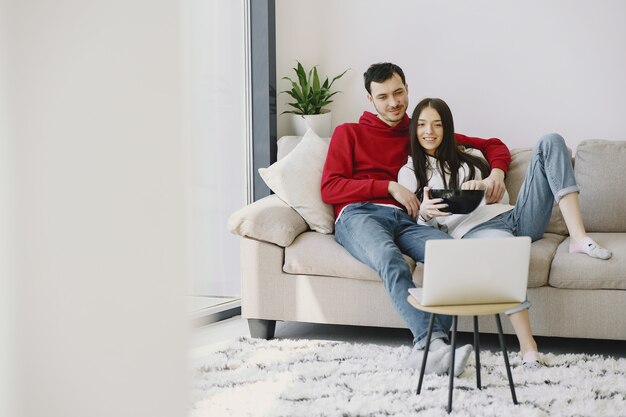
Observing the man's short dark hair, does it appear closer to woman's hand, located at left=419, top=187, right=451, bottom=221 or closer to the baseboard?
woman's hand, located at left=419, top=187, right=451, bottom=221

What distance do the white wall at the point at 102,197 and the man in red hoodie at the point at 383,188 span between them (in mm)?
2022

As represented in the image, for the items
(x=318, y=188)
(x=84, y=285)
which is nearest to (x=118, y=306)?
(x=84, y=285)

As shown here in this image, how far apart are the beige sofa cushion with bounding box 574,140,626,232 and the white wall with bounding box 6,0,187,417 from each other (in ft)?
9.19

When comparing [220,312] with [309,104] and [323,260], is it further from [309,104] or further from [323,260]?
[309,104]

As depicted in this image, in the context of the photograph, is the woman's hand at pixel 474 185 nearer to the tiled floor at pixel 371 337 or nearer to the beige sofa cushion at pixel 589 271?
the beige sofa cushion at pixel 589 271

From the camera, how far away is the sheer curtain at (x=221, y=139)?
312cm

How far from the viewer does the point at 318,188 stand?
2854 millimetres

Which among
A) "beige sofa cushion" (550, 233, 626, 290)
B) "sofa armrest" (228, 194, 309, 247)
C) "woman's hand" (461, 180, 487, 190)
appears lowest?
"beige sofa cushion" (550, 233, 626, 290)

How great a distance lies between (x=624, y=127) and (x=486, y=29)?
31.3 inches

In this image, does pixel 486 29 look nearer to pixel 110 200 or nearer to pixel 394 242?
pixel 394 242

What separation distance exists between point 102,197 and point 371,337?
8.45ft

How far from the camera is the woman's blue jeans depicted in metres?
2.48

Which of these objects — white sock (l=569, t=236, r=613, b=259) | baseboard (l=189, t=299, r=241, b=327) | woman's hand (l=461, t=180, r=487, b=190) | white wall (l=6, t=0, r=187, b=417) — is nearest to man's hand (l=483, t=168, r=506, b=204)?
woman's hand (l=461, t=180, r=487, b=190)

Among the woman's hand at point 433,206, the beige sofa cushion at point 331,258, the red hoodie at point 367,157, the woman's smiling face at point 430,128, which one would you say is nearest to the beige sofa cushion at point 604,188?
the beige sofa cushion at point 331,258
